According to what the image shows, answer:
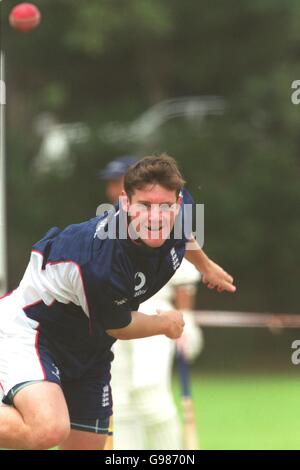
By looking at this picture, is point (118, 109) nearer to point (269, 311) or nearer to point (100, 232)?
point (269, 311)

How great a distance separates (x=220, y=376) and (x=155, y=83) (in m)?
4.53

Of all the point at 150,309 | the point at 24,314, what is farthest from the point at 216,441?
the point at 24,314

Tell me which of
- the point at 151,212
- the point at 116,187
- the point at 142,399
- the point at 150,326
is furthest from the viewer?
the point at 142,399

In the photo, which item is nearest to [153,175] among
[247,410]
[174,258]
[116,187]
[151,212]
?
[151,212]

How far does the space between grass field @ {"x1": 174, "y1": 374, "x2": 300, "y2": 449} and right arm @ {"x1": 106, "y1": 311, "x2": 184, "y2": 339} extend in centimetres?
423

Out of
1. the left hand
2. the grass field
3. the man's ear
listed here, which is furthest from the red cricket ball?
the grass field

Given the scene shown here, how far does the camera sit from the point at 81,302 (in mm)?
5129

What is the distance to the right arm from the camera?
17.0 ft

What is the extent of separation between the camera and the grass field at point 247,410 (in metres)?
10.2

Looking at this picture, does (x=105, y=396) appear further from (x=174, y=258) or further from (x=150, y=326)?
(x=174, y=258)

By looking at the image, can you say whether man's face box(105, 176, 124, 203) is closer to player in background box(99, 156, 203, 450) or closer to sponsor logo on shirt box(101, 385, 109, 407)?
player in background box(99, 156, 203, 450)

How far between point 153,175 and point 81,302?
2.17 feet

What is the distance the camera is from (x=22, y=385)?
518 cm

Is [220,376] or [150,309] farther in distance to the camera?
[220,376]
